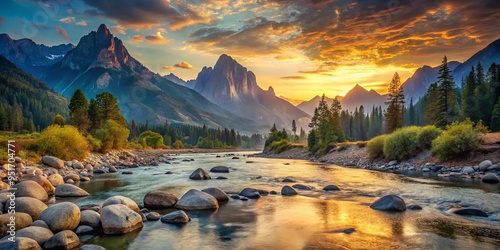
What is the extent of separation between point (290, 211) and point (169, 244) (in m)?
7.97

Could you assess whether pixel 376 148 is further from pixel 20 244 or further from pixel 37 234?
pixel 20 244

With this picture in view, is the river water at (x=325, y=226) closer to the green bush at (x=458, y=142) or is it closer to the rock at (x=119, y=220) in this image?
the rock at (x=119, y=220)

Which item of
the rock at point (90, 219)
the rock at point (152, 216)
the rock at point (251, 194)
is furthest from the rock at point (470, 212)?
the rock at point (90, 219)

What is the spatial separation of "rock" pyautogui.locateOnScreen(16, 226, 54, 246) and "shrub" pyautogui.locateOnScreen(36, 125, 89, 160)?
32.8 meters

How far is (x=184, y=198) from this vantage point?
19.0m

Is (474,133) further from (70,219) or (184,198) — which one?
(70,219)

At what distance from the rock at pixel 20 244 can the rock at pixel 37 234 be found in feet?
1.86

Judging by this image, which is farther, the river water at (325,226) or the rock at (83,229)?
the rock at (83,229)

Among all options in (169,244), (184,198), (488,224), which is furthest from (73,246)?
(488,224)

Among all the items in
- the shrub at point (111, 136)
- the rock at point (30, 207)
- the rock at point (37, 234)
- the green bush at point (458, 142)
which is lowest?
the rock at point (37, 234)

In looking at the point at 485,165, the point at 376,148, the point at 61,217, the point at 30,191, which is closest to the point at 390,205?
the point at 61,217

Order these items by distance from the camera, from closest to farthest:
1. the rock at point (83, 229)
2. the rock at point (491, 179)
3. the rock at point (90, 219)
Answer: the rock at point (83, 229), the rock at point (90, 219), the rock at point (491, 179)

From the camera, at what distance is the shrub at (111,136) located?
6650cm

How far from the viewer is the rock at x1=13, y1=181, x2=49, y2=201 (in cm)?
1822
